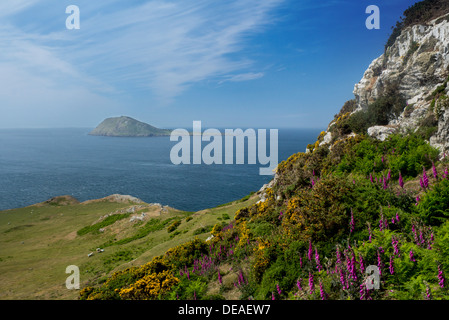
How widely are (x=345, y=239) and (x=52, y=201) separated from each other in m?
92.9

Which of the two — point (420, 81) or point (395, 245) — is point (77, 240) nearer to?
point (395, 245)

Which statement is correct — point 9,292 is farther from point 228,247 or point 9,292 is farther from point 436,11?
point 436,11

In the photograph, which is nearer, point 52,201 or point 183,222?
point 183,222

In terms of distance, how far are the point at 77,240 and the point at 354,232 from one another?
179ft

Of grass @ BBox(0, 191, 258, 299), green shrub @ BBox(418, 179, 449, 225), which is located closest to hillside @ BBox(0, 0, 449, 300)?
green shrub @ BBox(418, 179, 449, 225)

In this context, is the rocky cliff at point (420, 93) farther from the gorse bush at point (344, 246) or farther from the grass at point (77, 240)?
the grass at point (77, 240)

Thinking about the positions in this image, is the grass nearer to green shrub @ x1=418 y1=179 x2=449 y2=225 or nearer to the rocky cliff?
the rocky cliff

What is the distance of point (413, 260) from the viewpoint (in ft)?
19.5

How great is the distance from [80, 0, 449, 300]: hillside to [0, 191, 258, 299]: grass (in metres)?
11.8

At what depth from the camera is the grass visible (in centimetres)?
2689

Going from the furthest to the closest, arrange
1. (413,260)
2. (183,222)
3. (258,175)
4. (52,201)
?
(258,175), (52,201), (183,222), (413,260)
